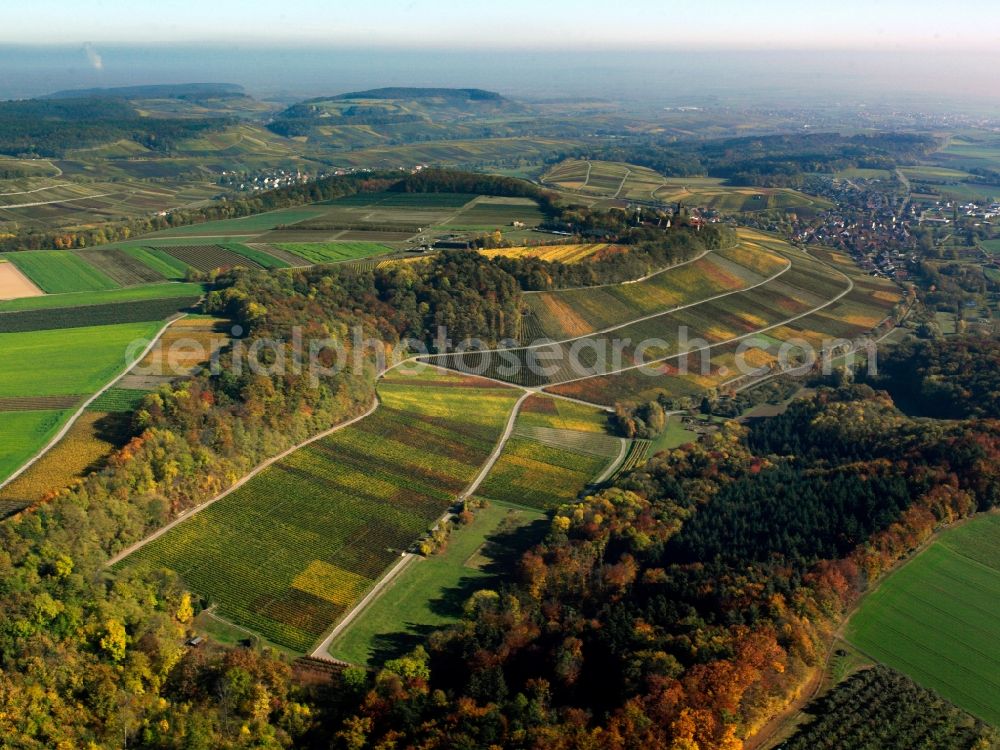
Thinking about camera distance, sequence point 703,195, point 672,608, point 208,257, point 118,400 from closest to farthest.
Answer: point 672,608 < point 118,400 < point 208,257 < point 703,195

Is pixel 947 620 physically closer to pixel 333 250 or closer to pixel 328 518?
pixel 328 518

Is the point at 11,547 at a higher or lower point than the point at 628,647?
higher

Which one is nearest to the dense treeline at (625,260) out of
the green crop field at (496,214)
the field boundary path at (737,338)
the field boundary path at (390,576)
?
the field boundary path at (737,338)

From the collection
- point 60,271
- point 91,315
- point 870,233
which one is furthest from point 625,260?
point 870,233

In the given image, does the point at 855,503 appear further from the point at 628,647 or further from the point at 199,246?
the point at 199,246

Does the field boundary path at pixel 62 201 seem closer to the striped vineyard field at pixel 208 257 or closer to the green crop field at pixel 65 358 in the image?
the striped vineyard field at pixel 208 257

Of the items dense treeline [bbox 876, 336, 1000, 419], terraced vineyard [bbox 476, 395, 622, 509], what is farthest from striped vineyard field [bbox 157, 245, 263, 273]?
dense treeline [bbox 876, 336, 1000, 419]

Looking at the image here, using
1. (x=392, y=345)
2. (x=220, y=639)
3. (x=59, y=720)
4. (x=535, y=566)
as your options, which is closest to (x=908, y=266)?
(x=392, y=345)
